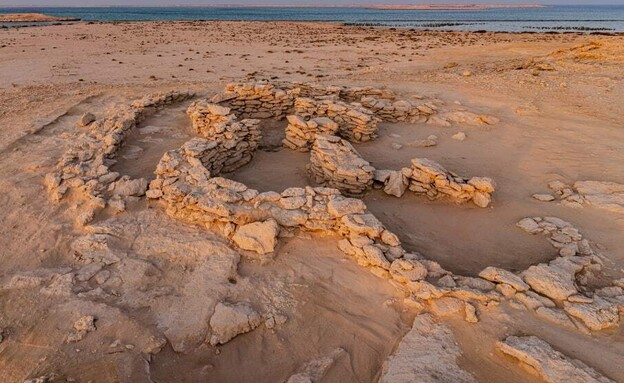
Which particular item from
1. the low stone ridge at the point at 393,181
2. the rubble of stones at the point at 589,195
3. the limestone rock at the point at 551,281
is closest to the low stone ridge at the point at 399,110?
the low stone ridge at the point at 393,181

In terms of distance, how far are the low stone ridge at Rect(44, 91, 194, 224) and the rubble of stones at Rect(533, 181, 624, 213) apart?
8.00 meters

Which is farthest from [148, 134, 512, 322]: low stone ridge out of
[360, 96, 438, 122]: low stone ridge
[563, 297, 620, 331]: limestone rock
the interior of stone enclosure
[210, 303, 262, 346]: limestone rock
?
[360, 96, 438, 122]: low stone ridge

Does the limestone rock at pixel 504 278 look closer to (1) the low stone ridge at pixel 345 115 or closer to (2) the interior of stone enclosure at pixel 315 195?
(2) the interior of stone enclosure at pixel 315 195

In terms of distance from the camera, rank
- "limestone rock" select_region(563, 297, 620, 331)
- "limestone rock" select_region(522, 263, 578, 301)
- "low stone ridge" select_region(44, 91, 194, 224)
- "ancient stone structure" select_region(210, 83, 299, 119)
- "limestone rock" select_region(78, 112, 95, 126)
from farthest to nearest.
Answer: "ancient stone structure" select_region(210, 83, 299, 119)
"limestone rock" select_region(78, 112, 95, 126)
"low stone ridge" select_region(44, 91, 194, 224)
"limestone rock" select_region(522, 263, 578, 301)
"limestone rock" select_region(563, 297, 620, 331)

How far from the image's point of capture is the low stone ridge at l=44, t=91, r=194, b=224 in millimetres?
7094

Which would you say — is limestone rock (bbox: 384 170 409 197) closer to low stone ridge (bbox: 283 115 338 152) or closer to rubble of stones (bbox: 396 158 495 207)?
rubble of stones (bbox: 396 158 495 207)

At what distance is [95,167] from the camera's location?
312 inches

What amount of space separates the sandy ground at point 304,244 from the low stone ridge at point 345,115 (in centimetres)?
57

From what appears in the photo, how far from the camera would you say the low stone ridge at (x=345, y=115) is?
1042 cm

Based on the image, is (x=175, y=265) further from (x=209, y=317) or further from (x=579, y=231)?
(x=579, y=231)

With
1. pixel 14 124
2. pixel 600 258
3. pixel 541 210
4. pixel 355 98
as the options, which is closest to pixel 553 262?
pixel 600 258

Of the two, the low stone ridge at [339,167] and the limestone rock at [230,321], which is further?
the low stone ridge at [339,167]

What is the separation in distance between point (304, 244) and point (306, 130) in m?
4.32

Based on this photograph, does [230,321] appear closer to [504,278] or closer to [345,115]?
[504,278]
